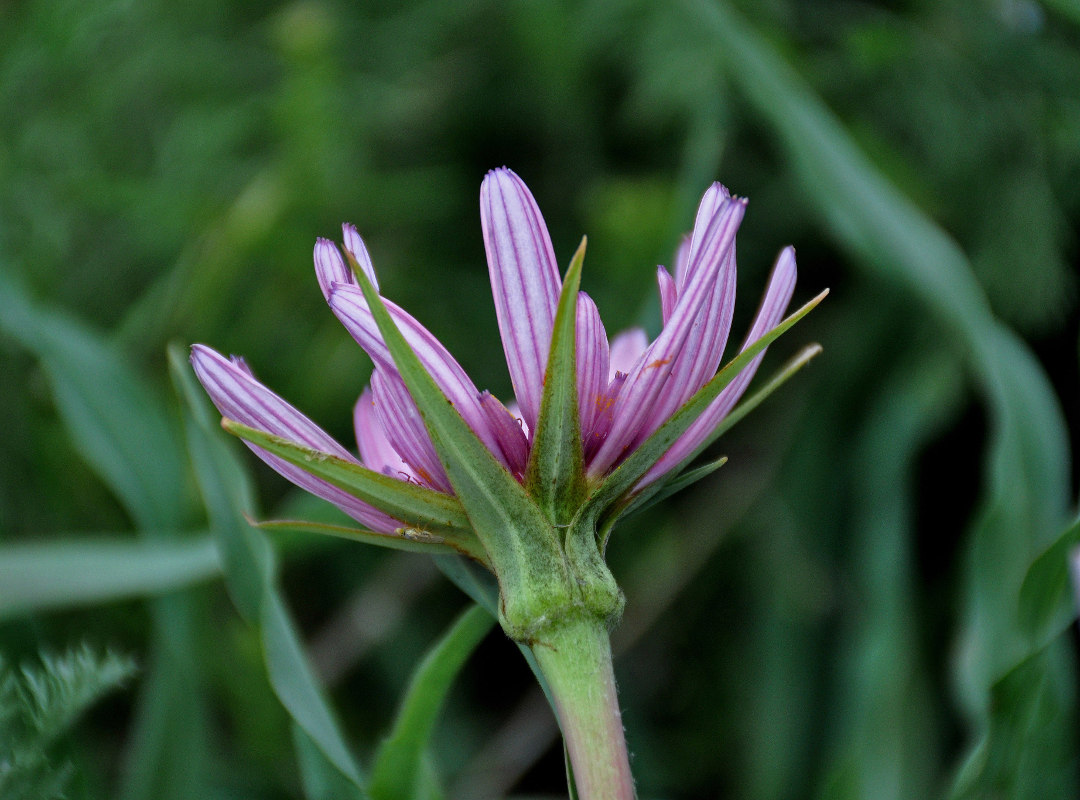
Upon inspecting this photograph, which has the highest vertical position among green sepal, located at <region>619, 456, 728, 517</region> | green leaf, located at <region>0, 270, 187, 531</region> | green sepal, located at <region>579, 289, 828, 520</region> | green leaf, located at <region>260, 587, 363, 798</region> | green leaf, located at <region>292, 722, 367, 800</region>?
green leaf, located at <region>0, 270, 187, 531</region>

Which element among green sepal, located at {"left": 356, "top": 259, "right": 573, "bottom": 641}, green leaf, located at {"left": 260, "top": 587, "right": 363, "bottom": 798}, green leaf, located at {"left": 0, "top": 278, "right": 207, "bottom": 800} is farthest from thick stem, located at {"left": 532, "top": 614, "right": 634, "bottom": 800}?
green leaf, located at {"left": 0, "top": 278, "right": 207, "bottom": 800}

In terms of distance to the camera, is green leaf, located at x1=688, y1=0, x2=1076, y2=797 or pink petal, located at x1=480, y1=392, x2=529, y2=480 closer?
pink petal, located at x1=480, y1=392, x2=529, y2=480

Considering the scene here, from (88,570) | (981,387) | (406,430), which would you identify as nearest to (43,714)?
(88,570)

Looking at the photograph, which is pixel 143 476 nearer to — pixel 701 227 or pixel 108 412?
pixel 108 412

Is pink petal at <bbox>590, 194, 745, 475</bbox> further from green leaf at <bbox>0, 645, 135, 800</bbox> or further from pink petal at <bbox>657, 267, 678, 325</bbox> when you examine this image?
green leaf at <bbox>0, 645, 135, 800</bbox>

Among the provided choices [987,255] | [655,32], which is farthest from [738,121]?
[987,255]

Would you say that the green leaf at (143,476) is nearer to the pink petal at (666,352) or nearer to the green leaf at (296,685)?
the green leaf at (296,685)

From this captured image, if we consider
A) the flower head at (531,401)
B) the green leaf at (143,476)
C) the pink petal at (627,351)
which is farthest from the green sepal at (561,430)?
the green leaf at (143,476)

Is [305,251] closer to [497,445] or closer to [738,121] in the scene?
[738,121]
